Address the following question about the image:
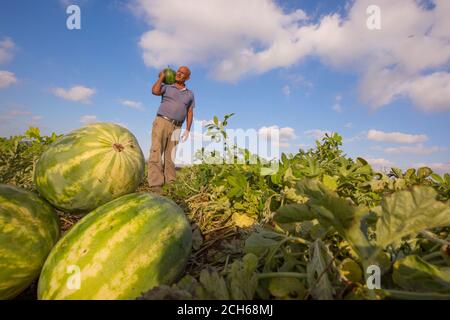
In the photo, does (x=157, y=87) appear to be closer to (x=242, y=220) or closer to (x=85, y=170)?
(x=242, y=220)

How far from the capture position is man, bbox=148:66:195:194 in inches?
260

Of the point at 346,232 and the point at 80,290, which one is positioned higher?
the point at 346,232

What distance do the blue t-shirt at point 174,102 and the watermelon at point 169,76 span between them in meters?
0.57

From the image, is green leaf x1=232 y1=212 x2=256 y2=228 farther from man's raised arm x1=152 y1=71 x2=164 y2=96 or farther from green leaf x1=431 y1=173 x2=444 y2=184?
man's raised arm x1=152 y1=71 x2=164 y2=96

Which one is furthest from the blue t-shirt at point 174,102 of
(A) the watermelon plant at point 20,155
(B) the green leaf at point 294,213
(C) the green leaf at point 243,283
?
(C) the green leaf at point 243,283

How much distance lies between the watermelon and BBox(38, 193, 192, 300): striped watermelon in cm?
613

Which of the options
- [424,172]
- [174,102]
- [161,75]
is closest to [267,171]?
[424,172]

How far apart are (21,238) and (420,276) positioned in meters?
1.87

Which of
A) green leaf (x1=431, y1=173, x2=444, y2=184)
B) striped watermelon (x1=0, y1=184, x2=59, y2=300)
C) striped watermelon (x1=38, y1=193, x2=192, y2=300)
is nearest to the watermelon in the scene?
striped watermelon (x1=0, y1=184, x2=59, y2=300)

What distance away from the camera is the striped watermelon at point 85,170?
197 cm
